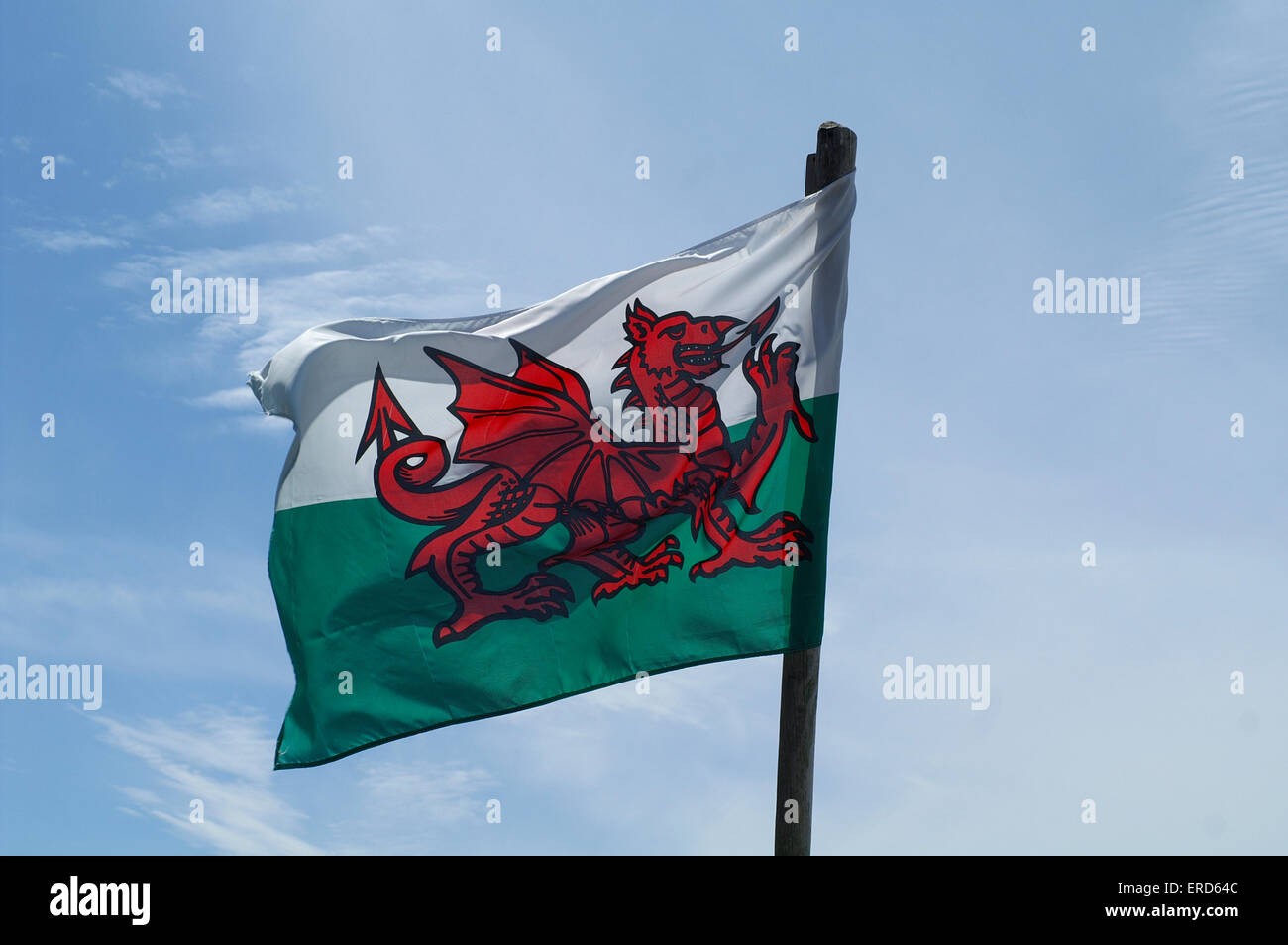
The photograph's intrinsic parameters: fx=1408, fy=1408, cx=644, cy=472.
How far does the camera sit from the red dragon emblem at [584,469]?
9961 millimetres

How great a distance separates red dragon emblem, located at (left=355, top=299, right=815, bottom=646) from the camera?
996 centimetres

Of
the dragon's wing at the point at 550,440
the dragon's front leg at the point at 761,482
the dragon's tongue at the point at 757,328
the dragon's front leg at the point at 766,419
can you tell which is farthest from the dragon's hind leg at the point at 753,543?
the dragon's tongue at the point at 757,328

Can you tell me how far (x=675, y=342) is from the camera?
1038cm

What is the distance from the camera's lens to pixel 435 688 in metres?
9.97

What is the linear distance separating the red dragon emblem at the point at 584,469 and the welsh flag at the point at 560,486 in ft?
A: 0.05

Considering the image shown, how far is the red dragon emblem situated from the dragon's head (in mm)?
10

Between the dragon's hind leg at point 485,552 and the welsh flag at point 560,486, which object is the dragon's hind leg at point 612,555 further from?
the dragon's hind leg at point 485,552

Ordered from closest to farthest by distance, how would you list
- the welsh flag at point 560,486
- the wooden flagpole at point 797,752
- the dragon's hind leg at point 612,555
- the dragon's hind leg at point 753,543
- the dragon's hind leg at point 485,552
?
the wooden flagpole at point 797,752, the dragon's hind leg at point 753,543, the welsh flag at point 560,486, the dragon's hind leg at point 612,555, the dragon's hind leg at point 485,552

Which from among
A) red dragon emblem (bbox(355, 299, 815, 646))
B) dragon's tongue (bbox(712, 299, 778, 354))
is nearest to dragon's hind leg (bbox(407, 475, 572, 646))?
red dragon emblem (bbox(355, 299, 815, 646))

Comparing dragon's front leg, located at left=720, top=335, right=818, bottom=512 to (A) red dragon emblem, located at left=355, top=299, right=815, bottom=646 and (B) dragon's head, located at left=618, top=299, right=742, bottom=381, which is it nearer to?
(A) red dragon emblem, located at left=355, top=299, right=815, bottom=646

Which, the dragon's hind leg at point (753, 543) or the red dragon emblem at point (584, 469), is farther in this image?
the red dragon emblem at point (584, 469)

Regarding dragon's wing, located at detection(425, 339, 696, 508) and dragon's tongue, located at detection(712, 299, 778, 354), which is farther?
dragon's tongue, located at detection(712, 299, 778, 354)

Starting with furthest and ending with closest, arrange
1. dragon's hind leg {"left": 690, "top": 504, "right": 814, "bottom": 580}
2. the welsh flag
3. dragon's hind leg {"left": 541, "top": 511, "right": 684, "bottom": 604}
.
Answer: dragon's hind leg {"left": 541, "top": 511, "right": 684, "bottom": 604}
the welsh flag
dragon's hind leg {"left": 690, "top": 504, "right": 814, "bottom": 580}
